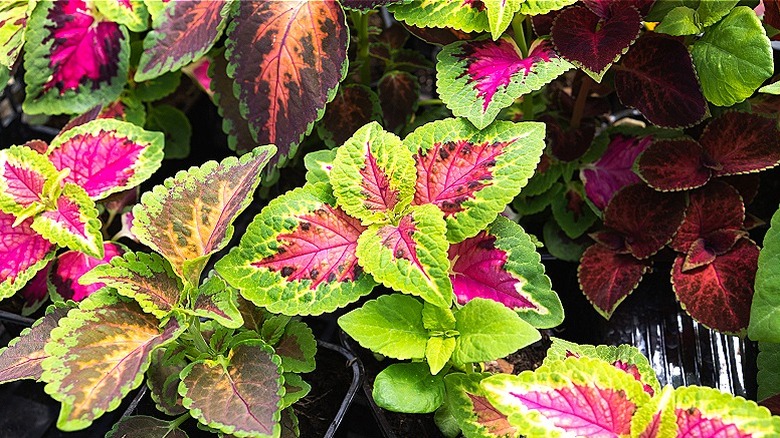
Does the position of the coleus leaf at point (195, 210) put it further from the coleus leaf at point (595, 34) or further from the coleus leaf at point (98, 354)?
the coleus leaf at point (595, 34)

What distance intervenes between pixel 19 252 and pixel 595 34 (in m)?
0.66

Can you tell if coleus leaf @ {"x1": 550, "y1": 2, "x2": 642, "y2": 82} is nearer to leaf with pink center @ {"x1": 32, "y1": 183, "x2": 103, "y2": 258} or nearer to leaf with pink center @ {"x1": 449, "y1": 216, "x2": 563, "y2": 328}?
leaf with pink center @ {"x1": 449, "y1": 216, "x2": 563, "y2": 328}

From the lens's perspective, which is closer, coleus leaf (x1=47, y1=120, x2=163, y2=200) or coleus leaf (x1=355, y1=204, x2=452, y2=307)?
coleus leaf (x1=355, y1=204, x2=452, y2=307)

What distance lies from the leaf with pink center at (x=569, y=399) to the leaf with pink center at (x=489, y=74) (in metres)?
0.26

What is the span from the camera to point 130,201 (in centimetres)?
103

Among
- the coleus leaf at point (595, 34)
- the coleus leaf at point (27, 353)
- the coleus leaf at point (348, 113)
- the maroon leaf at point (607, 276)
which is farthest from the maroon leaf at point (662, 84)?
the coleus leaf at point (27, 353)

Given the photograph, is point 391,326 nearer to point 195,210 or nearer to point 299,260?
point 299,260

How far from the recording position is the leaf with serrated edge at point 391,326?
692mm

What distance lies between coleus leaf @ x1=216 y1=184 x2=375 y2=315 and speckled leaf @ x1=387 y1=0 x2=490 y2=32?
0.77 ft

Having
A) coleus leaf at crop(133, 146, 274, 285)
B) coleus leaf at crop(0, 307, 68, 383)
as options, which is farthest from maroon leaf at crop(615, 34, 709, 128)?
coleus leaf at crop(0, 307, 68, 383)

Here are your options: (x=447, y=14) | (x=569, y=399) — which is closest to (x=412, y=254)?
(x=569, y=399)

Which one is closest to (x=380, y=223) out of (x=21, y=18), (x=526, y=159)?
(x=526, y=159)

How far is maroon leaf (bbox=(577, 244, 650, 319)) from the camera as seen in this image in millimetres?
944

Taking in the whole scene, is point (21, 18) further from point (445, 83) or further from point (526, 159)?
point (526, 159)
